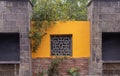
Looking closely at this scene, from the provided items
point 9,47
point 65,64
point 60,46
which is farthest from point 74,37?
point 9,47

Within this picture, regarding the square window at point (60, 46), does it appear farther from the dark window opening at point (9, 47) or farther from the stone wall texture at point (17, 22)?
the dark window opening at point (9, 47)

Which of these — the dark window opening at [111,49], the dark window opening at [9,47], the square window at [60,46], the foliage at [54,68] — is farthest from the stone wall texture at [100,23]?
the dark window opening at [9,47]

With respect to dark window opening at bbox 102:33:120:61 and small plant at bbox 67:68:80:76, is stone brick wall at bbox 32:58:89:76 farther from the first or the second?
dark window opening at bbox 102:33:120:61

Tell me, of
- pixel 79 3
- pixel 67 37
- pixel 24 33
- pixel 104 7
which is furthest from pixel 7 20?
pixel 79 3

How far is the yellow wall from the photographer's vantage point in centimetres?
884

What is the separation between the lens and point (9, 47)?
28.4 ft

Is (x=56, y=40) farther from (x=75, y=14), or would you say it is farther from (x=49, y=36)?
(x=75, y=14)

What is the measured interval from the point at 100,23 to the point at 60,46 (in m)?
1.38

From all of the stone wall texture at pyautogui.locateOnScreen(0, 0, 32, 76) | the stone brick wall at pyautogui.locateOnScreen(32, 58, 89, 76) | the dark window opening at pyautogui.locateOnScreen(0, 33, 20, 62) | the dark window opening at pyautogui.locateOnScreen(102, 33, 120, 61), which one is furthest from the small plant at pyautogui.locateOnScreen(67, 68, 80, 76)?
the dark window opening at pyautogui.locateOnScreen(0, 33, 20, 62)

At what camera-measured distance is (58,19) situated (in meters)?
9.10

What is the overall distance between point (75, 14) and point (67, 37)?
6502 millimetres

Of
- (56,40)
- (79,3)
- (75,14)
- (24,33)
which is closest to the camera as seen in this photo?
(24,33)

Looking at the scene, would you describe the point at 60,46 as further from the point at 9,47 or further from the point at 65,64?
the point at 9,47

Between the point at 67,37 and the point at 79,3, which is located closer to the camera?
the point at 67,37
